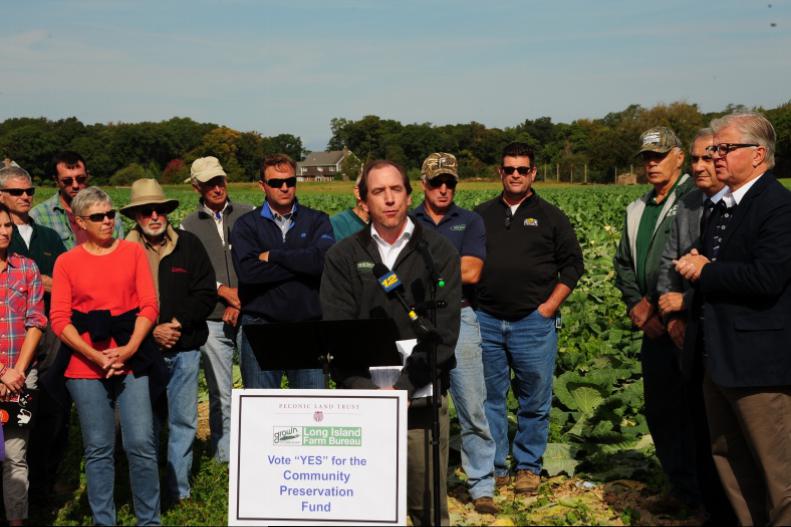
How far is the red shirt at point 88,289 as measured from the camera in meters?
5.32

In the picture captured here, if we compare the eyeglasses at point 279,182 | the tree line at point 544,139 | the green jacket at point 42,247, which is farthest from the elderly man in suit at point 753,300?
the tree line at point 544,139

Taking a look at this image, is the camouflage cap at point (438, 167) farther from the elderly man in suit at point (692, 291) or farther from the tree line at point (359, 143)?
the tree line at point (359, 143)

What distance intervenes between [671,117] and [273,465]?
4227 inches

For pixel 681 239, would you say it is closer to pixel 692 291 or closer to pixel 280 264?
pixel 692 291

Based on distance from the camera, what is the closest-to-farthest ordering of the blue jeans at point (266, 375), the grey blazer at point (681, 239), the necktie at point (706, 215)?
1. the necktie at point (706, 215)
2. the grey blazer at point (681, 239)
3. the blue jeans at point (266, 375)

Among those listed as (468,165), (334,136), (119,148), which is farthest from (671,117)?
(119,148)

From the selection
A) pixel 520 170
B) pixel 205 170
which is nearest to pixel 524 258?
pixel 520 170

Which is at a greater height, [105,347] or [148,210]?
[148,210]

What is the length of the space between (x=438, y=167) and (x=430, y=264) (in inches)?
74.4

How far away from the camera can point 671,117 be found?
343ft

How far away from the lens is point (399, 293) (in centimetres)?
434

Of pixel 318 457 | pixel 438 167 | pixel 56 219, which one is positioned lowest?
pixel 318 457

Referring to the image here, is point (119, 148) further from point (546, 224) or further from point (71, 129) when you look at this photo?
point (546, 224)

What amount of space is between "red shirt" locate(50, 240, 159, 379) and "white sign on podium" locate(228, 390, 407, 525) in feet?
4.47
